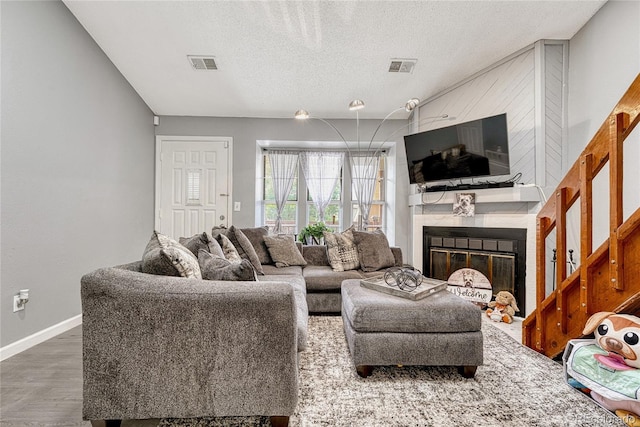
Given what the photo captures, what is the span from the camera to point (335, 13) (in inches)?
102

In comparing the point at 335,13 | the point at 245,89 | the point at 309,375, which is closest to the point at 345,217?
the point at 245,89

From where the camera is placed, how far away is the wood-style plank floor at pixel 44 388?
1390mm

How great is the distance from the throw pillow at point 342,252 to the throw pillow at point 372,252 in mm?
58

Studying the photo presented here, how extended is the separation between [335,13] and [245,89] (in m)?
1.55

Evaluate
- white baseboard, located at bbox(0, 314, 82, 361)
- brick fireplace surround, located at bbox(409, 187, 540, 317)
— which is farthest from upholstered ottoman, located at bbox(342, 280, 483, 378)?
white baseboard, located at bbox(0, 314, 82, 361)

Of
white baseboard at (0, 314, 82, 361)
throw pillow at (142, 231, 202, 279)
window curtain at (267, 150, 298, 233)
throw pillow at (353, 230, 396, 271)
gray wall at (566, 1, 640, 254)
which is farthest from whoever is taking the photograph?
window curtain at (267, 150, 298, 233)

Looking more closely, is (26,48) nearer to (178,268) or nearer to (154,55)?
(154,55)

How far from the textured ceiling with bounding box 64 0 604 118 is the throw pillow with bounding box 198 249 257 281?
7.30ft

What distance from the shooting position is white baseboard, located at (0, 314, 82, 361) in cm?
202

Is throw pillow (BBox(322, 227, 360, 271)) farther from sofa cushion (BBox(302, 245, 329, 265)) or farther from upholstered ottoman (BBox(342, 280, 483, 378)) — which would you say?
upholstered ottoman (BBox(342, 280, 483, 378))

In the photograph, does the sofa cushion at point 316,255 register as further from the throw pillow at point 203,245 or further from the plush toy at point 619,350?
the plush toy at point 619,350

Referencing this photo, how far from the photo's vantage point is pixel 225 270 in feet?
4.67

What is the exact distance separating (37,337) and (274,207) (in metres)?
3.16

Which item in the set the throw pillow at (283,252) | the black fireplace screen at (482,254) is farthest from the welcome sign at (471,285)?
the throw pillow at (283,252)
